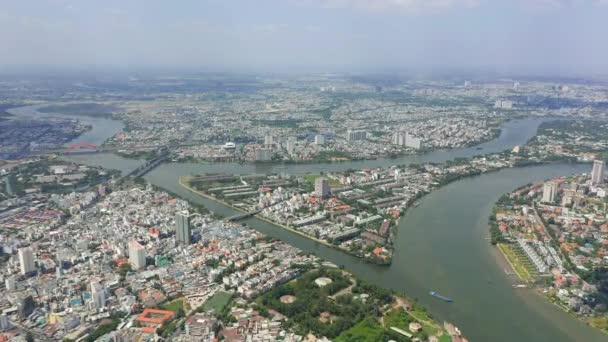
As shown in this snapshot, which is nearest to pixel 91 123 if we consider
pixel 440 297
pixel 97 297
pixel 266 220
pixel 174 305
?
pixel 266 220

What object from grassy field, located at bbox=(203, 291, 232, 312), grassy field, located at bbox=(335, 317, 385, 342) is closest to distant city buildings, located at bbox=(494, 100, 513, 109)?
grassy field, located at bbox=(335, 317, 385, 342)

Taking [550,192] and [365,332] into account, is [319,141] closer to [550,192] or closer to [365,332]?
[550,192]

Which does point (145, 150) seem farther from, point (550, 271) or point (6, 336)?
point (550, 271)

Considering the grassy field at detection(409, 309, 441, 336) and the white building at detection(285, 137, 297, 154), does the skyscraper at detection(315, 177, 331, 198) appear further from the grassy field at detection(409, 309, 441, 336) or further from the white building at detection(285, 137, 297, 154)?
the grassy field at detection(409, 309, 441, 336)

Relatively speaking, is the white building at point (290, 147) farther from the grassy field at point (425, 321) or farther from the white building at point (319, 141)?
the grassy field at point (425, 321)

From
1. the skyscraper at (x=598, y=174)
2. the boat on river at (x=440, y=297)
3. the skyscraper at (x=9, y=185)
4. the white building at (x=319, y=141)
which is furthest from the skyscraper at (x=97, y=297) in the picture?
the white building at (x=319, y=141)

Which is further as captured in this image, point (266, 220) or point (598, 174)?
point (598, 174)
